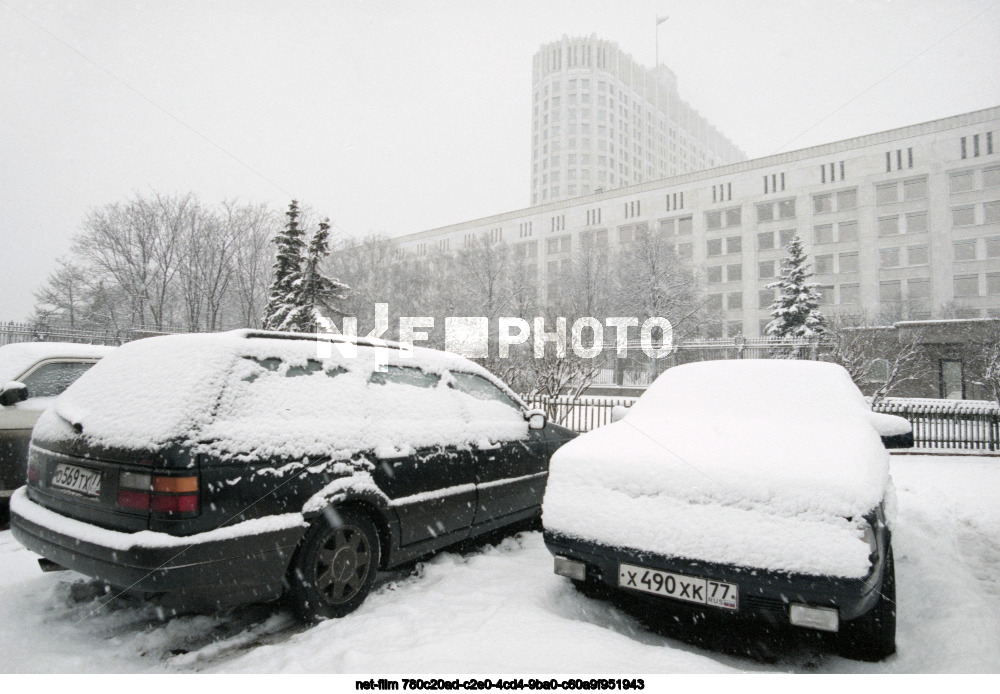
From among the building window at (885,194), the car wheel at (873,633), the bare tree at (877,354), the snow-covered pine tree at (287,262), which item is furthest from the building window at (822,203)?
the car wheel at (873,633)

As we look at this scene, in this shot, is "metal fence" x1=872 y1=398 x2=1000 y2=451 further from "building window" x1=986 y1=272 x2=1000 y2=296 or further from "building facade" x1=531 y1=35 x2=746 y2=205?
"building facade" x1=531 y1=35 x2=746 y2=205

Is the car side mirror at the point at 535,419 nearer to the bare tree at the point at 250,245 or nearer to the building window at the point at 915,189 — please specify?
the bare tree at the point at 250,245

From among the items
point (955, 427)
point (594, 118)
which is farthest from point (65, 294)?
point (594, 118)

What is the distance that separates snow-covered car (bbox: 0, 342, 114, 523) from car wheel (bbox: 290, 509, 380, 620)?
3.31 meters

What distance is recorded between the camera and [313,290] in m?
23.1

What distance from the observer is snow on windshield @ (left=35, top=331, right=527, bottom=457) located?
257 centimetres

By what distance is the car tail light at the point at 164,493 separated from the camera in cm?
239

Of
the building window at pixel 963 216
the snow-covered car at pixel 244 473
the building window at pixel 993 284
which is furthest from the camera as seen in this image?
the building window at pixel 963 216

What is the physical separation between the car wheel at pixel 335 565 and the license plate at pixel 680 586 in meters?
1.49

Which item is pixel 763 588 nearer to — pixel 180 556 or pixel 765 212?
pixel 180 556

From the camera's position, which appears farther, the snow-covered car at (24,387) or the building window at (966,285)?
the building window at (966,285)

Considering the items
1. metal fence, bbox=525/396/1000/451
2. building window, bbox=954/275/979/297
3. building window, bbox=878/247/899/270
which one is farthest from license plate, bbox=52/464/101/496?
building window, bbox=878/247/899/270

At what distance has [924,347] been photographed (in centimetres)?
2161
